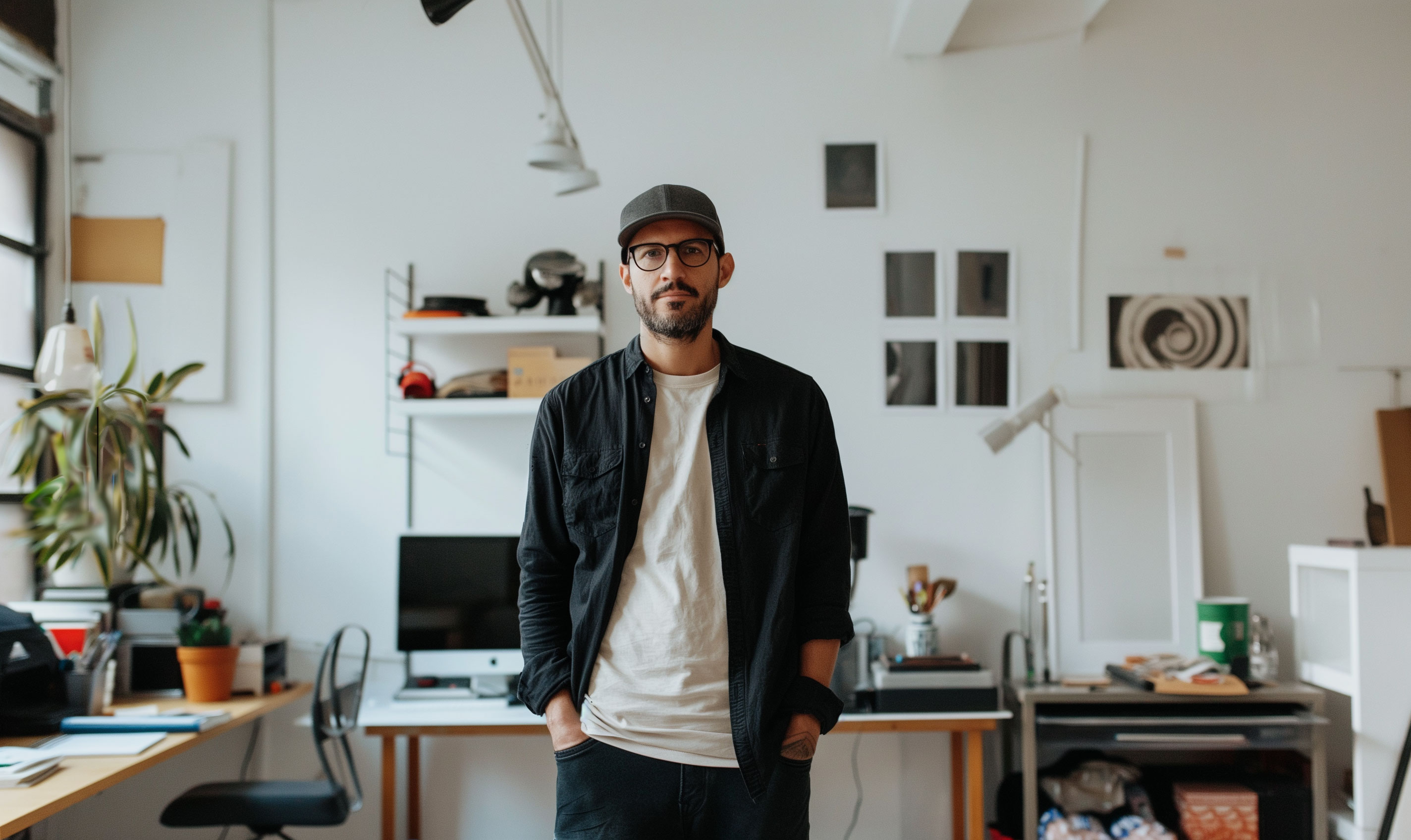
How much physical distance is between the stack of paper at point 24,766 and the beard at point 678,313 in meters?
1.77

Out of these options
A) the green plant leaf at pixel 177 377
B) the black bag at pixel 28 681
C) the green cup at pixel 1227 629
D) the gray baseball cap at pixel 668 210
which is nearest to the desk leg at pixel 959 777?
the green cup at pixel 1227 629

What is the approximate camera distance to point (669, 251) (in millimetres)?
1565

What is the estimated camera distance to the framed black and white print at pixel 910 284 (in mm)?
3355

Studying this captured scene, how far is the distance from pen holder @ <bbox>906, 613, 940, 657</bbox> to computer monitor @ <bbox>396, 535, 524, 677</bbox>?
126cm

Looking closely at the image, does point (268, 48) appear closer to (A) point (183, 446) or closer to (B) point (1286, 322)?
(A) point (183, 446)

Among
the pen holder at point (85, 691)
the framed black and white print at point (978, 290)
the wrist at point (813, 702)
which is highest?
the framed black and white print at point (978, 290)

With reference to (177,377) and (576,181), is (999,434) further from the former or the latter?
(177,377)

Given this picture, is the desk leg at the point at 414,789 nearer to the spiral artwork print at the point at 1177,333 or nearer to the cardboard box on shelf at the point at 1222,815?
the cardboard box on shelf at the point at 1222,815

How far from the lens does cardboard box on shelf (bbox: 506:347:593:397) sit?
312 centimetres

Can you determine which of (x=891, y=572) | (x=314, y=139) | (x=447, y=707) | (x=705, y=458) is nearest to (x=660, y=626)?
(x=705, y=458)

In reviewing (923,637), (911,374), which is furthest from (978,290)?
(923,637)

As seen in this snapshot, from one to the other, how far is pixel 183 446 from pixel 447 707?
4.17 feet

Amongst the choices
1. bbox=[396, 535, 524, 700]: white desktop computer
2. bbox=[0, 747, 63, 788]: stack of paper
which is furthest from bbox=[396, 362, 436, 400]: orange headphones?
bbox=[0, 747, 63, 788]: stack of paper

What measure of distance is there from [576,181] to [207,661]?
1831 millimetres
